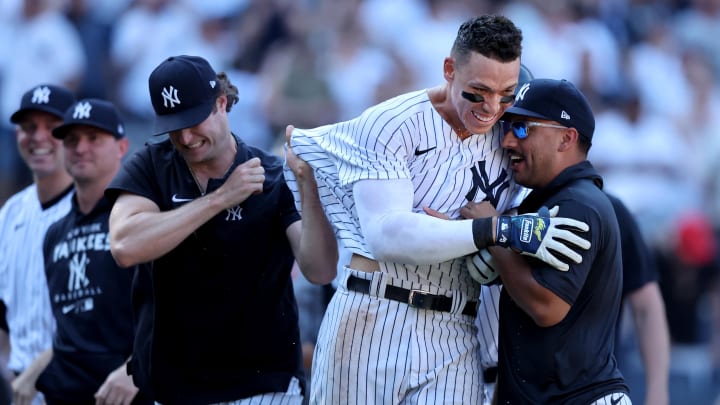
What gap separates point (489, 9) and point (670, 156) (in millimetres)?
2614

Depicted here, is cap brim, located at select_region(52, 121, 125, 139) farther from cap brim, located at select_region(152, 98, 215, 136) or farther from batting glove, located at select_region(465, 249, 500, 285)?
batting glove, located at select_region(465, 249, 500, 285)

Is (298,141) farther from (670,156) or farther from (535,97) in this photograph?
(670,156)

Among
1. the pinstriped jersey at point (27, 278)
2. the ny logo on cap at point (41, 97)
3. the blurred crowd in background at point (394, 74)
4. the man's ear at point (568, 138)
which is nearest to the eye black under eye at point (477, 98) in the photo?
the man's ear at point (568, 138)

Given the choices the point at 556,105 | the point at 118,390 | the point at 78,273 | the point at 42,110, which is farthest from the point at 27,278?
the point at 556,105

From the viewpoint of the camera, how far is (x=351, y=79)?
12.1 m

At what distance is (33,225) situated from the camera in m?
6.77

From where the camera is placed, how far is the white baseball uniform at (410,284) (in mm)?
4656

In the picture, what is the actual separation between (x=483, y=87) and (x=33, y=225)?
335 cm

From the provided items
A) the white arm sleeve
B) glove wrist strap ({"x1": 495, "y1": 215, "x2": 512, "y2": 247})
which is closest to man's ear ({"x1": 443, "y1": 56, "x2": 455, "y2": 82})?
the white arm sleeve

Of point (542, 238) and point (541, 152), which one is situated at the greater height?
point (541, 152)

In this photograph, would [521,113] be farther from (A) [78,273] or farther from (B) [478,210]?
(A) [78,273]

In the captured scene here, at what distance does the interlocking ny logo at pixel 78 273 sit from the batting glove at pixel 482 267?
240 centimetres

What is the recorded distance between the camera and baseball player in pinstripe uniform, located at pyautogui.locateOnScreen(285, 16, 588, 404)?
4.55 metres

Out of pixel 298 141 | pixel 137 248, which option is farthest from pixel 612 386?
pixel 137 248
